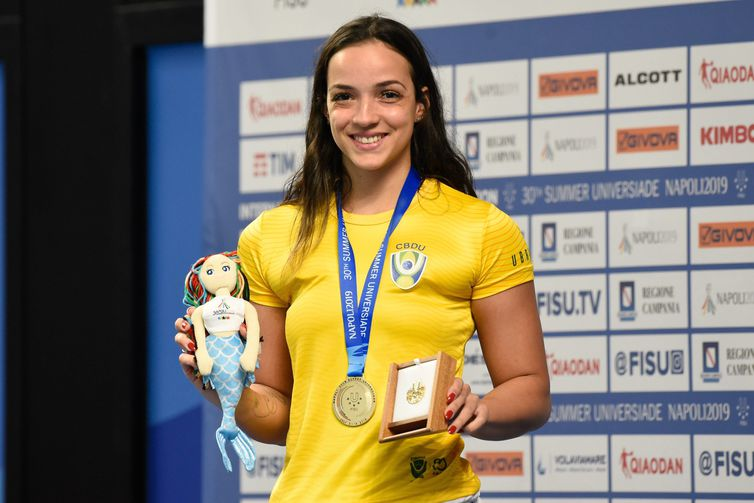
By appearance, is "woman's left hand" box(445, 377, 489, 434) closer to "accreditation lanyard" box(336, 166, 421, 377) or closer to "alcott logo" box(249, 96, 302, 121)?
"accreditation lanyard" box(336, 166, 421, 377)

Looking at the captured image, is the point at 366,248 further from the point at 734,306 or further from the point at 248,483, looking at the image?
the point at 248,483

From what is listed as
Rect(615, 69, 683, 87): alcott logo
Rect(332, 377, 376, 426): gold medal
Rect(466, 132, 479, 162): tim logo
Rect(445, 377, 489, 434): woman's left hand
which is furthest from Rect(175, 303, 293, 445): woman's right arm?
Rect(615, 69, 683, 87): alcott logo

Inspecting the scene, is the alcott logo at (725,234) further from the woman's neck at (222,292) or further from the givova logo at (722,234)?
the woman's neck at (222,292)

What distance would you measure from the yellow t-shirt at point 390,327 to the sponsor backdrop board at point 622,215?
5.54ft

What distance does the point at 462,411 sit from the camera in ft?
6.39

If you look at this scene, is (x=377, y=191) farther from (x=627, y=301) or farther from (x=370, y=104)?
(x=627, y=301)

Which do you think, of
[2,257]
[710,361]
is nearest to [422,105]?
[710,361]

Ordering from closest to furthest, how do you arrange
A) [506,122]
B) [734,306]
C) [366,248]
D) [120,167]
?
[366,248] < [734,306] < [506,122] < [120,167]

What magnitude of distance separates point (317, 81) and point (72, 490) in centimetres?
332

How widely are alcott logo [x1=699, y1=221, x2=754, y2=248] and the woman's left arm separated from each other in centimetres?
169

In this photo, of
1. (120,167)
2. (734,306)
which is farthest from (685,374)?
(120,167)

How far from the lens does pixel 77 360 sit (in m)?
5.09

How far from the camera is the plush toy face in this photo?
6.91 feet

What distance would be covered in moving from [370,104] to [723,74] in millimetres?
1956
